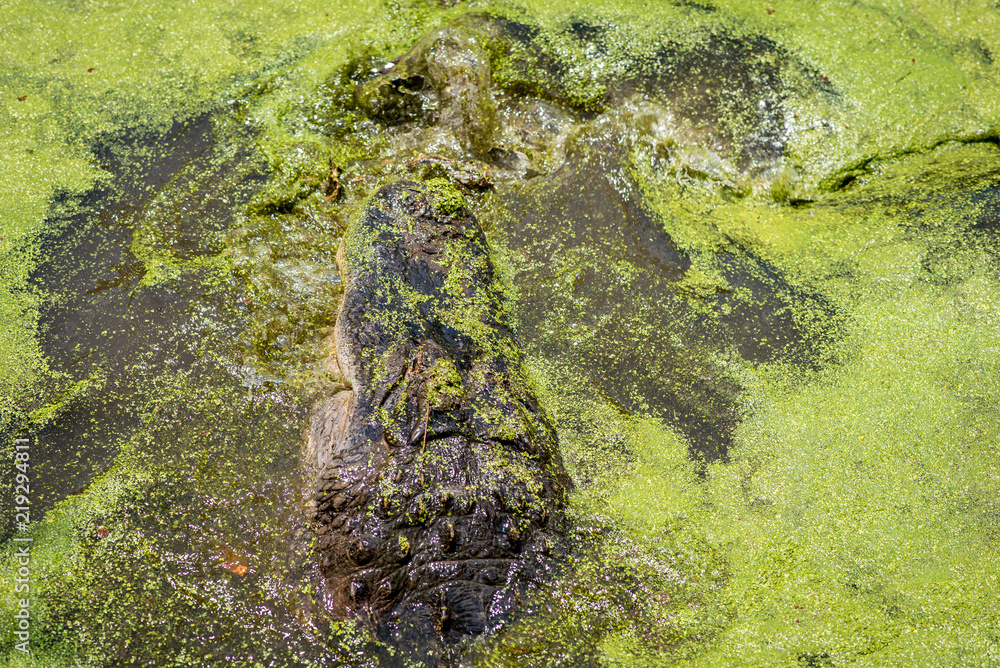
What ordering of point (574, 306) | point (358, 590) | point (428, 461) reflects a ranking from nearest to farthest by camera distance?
point (358, 590)
point (428, 461)
point (574, 306)

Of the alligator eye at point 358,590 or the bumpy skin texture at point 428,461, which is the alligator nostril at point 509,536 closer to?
the bumpy skin texture at point 428,461

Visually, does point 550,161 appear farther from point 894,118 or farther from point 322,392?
point 894,118

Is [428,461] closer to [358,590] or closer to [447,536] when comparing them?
[447,536]

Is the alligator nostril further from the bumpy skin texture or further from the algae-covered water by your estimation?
the algae-covered water

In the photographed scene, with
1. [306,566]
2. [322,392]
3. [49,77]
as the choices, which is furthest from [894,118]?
[49,77]

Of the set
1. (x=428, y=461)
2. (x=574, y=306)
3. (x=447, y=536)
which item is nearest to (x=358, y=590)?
(x=447, y=536)

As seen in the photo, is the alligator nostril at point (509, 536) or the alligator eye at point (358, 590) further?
the alligator nostril at point (509, 536)

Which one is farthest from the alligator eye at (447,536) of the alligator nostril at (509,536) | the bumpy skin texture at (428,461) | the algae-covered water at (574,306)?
the algae-covered water at (574,306)
